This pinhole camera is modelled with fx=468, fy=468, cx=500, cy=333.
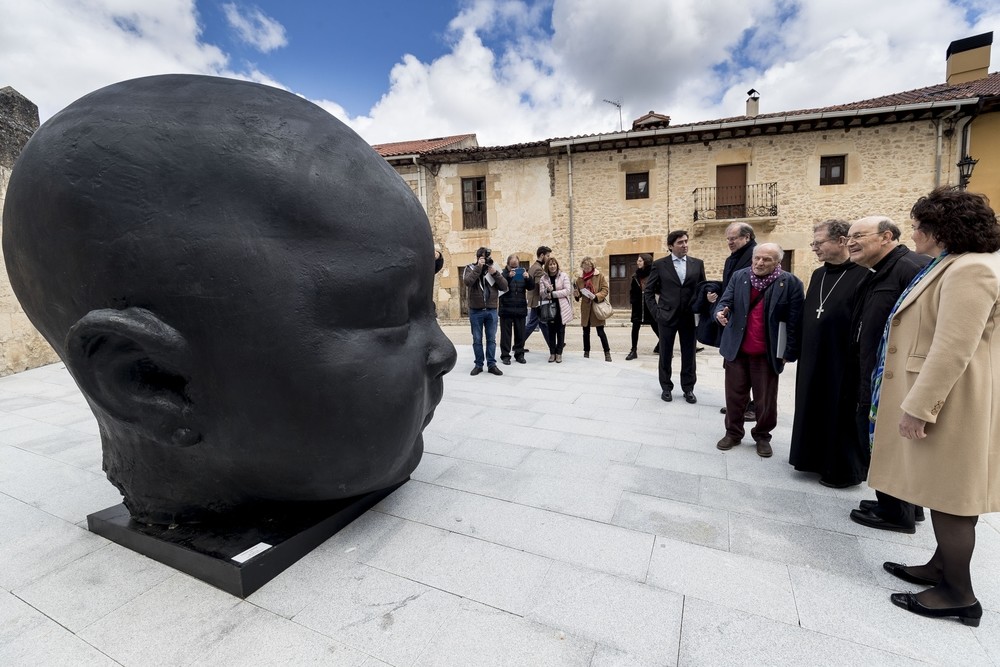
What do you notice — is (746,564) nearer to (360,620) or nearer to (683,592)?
(683,592)

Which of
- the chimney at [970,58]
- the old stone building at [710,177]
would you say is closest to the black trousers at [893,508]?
the old stone building at [710,177]

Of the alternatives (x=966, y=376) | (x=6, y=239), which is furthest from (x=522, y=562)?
(x=6, y=239)

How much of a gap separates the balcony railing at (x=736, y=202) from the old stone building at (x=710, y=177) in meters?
0.03

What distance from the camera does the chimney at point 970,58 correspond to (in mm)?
14815

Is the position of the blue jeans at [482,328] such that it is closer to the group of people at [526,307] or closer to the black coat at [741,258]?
the group of people at [526,307]

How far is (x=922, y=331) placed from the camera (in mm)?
1854

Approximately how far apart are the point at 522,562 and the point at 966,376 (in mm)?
1816

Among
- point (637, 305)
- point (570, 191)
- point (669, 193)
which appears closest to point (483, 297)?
point (637, 305)

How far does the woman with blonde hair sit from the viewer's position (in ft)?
22.0

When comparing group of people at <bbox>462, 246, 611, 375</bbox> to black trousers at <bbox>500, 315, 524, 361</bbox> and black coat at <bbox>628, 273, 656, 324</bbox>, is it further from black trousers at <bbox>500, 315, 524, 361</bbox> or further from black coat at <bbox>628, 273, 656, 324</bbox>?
black coat at <bbox>628, 273, 656, 324</bbox>

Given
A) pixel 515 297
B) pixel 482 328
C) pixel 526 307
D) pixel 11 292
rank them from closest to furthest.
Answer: pixel 482 328
pixel 11 292
pixel 515 297
pixel 526 307

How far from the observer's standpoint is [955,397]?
5.55 feet

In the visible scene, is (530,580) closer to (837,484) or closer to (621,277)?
(837,484)

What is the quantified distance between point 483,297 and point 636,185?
11347mm
